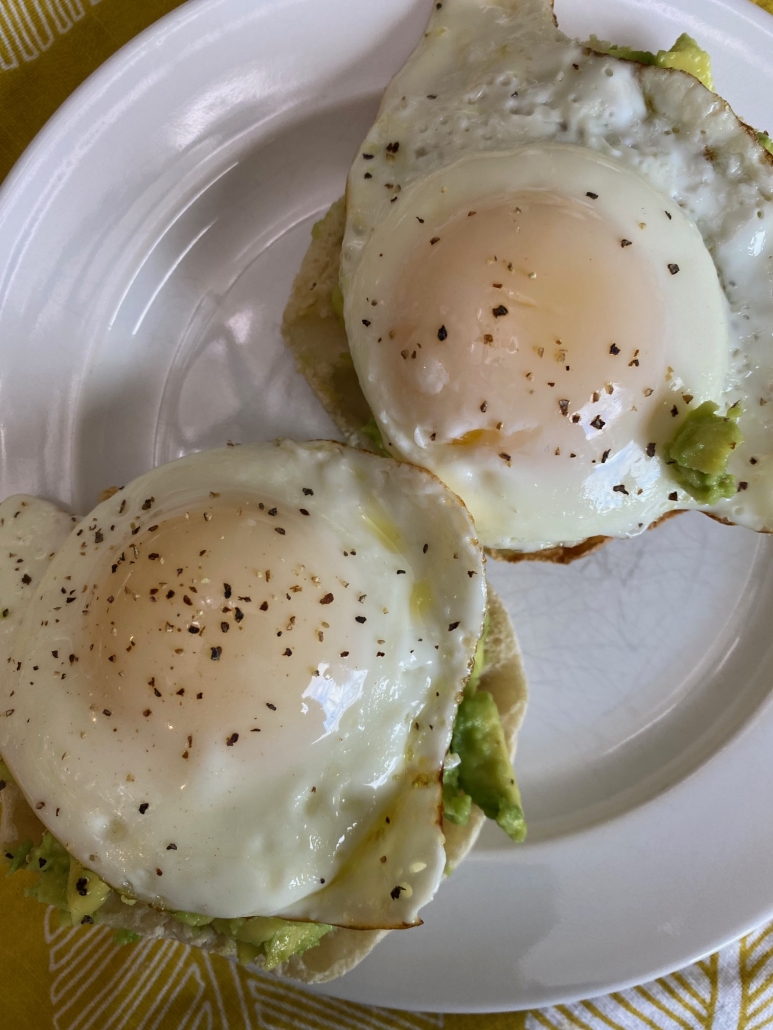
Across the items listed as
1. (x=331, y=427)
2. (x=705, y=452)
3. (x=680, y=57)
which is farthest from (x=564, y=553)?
(x=680, y=57)

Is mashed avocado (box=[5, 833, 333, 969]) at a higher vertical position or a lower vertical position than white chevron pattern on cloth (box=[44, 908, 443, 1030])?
higher

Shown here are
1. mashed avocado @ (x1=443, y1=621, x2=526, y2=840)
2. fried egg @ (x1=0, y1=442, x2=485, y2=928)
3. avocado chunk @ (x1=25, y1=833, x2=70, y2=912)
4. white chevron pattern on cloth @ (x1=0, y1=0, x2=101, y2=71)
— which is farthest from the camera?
white chevron pattern on cloth @ (x1=0, y1=0, x2=101, y2=71)

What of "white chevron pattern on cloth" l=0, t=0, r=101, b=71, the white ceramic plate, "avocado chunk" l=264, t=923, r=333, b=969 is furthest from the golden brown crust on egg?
"white chevron pattern on cloth" l=0, t=0, r=101, b=71

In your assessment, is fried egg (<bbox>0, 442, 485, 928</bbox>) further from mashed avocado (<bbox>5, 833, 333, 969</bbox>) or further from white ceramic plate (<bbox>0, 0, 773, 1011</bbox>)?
white ceramic plate (<bbox>0, 0, 773, 1011</bbox>)

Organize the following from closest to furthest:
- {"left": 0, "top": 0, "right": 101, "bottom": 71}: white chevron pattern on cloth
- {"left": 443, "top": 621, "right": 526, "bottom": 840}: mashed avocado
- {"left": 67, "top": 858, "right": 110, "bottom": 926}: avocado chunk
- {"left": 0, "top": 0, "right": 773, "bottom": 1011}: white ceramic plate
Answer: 1. {"left": 67, "top": 858, "right": 110, "bottom": 926}: avocado chunk
2. {"left": 443, "top": 621, "right": 526, "bottom": 840}: mashed avocado
3. {"left": 0, "top": 0, "right": 773, "bottom": 1011}: white ceramic plate
4. {"left": 0, "top": 0, "right": 101, "bottom": 71}: white chevron pattern on cloth

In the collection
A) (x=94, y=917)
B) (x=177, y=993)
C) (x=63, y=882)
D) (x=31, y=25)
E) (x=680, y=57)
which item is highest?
(x=31, y=25)

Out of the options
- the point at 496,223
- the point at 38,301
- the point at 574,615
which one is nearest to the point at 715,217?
the point at 496,223

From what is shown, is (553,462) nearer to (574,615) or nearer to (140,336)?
(574,615)

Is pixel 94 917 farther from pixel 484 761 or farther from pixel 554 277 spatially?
pixel 554 277
